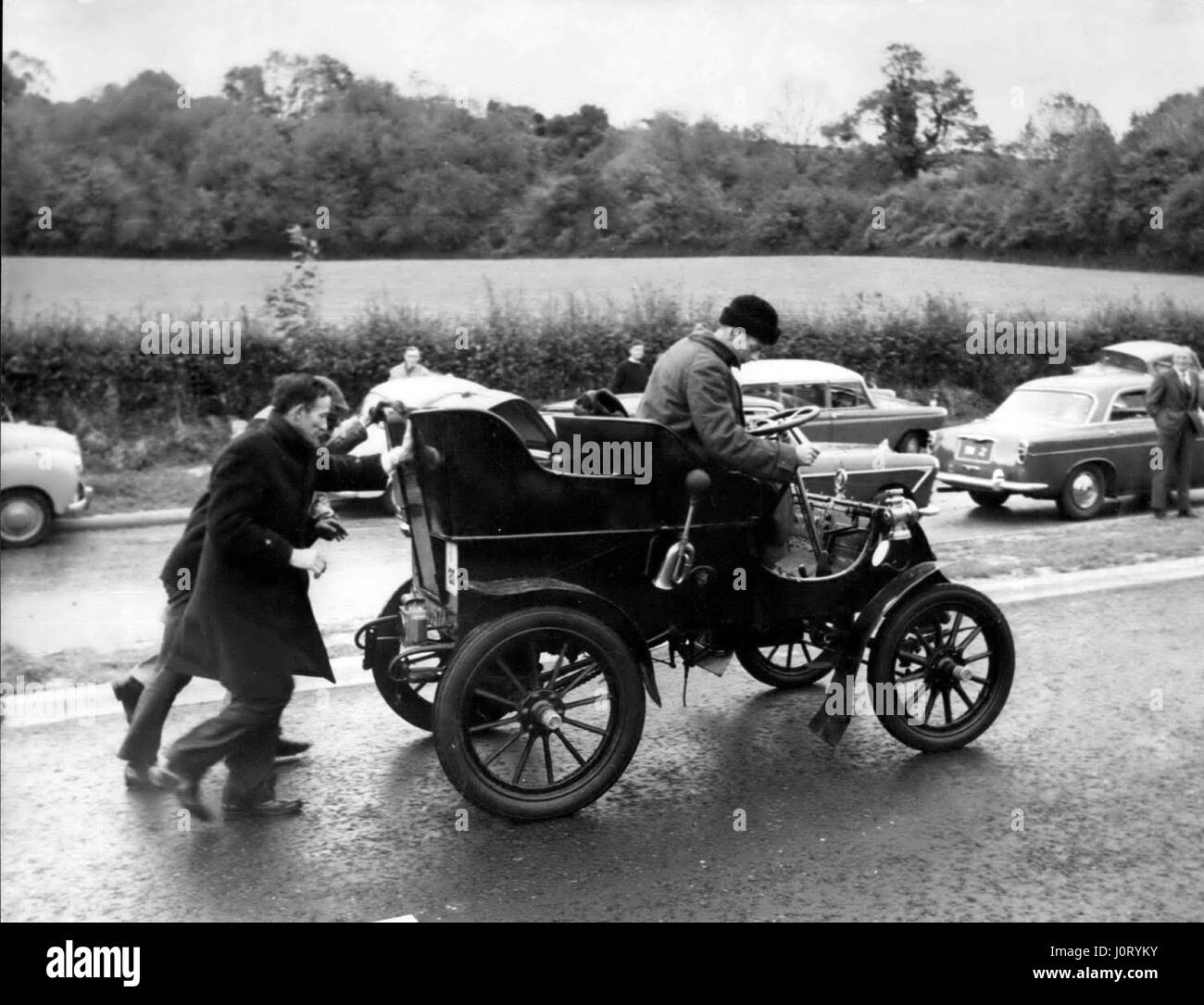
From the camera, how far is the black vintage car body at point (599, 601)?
4.38 meters

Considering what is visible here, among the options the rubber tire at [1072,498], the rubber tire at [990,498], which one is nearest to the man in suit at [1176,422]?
the rubber tire at [1072,498]

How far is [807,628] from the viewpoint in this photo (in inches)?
203

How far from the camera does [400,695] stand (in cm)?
530

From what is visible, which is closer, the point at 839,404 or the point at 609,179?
the point at 839,404

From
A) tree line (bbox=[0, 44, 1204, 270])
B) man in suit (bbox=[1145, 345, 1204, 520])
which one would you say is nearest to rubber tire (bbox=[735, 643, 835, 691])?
tree line (bbox=[0, 44, 1204, 270])

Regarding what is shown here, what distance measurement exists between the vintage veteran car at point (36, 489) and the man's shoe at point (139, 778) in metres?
6.35

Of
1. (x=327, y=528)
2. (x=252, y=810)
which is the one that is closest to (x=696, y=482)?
(x=327, y=528)

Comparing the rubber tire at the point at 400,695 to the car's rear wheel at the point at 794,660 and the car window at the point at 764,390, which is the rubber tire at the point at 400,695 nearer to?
the car's rear wheel at the point at 794,660

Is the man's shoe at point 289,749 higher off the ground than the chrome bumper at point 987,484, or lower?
lower

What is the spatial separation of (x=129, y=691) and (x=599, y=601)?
2045mm

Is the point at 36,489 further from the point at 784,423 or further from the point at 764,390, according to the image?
the point at 784,423

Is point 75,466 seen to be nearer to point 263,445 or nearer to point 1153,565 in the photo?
point 263,445

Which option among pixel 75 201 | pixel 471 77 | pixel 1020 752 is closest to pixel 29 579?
pixel 75 201

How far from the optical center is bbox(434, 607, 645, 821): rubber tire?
4227 millimetres
